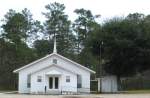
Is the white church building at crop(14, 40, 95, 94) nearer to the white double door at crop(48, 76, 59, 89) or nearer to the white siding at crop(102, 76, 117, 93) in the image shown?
the white double door at crop(48, 76, 59, 89)

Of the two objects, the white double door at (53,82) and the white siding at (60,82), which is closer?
the white siding at (60,82)

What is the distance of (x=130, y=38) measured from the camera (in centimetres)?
7044

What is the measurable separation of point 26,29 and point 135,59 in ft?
127

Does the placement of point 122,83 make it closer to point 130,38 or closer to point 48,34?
point 130,38

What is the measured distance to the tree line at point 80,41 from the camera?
230 ft

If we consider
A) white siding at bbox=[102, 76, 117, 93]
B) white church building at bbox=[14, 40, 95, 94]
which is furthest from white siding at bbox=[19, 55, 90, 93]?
white siding at bbox=[102, 76, 117, 93]

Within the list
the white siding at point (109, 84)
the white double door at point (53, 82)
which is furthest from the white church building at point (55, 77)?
the white siding at point (109, 84)

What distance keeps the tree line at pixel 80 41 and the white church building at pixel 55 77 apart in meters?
6.50

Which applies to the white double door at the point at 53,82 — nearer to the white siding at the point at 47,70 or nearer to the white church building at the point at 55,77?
the white church building at the point at 55,77

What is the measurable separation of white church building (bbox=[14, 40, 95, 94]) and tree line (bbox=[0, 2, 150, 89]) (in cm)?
650

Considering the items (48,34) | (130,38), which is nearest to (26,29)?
(48,34)

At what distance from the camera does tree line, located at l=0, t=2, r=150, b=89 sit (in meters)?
70.1

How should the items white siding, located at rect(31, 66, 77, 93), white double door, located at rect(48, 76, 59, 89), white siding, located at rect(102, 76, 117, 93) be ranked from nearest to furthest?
white siding, located at rect(31, 66, 77, 93) < white double door, located at rect(48, 76, 59, 89) < white siding, located at rect(102, 76, 117, 93)

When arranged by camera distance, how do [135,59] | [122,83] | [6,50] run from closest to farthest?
[135,59]
[122,83]
[6,50]
